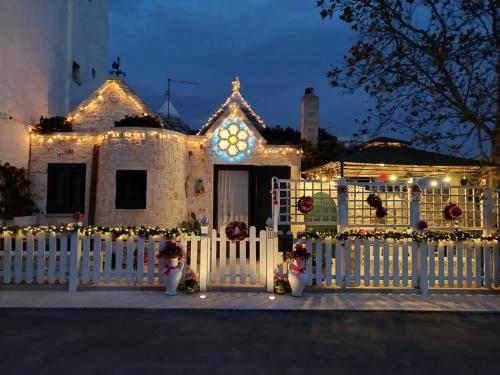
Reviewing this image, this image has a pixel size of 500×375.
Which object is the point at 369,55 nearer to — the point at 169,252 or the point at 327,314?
the point at 327,314

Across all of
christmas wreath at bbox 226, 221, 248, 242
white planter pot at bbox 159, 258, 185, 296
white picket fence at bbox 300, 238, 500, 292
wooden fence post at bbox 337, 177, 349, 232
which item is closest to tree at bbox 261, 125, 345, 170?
wooden fence post at bbox 337, 177, 349, 232

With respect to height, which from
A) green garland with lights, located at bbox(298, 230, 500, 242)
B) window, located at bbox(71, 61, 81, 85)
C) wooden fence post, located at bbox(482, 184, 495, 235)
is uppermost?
window, located at bbox(71, 61, 81, 85)

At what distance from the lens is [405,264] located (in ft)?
23.7

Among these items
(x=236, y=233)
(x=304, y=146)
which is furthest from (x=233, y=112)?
(x=236, y=233)

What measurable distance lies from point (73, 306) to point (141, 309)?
1.05 metres

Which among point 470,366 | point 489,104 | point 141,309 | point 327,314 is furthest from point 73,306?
point 489,104

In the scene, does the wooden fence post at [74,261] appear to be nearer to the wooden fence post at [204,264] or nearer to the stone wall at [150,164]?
the wooden fence post at [204,264]

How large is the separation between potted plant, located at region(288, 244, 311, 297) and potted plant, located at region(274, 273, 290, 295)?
11 centimetres

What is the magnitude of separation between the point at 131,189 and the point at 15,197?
2944 mm

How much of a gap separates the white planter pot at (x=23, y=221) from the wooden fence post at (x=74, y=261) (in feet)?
12.2

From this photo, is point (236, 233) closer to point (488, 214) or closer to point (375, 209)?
point (375, 209)

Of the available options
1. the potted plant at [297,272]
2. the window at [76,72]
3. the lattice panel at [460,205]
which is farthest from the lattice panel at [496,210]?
the window at [76,72]

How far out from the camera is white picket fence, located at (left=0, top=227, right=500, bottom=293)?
716cm

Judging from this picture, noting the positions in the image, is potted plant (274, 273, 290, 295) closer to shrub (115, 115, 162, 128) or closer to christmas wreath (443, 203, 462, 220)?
christmas wreath (443, 203, 462, 220)
